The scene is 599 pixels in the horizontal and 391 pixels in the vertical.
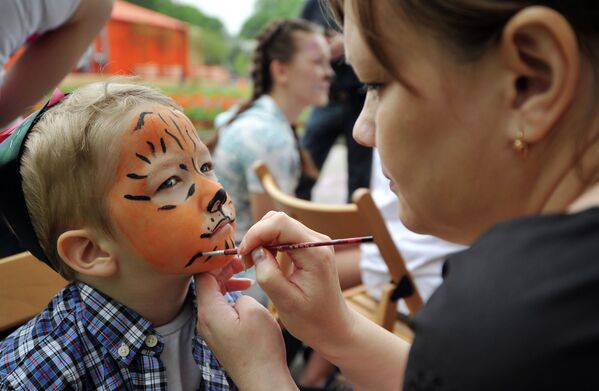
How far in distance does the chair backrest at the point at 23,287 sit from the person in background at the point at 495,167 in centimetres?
70

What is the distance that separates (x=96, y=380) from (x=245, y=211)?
124 cm

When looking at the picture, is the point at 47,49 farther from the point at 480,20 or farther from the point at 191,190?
the point at 480,20

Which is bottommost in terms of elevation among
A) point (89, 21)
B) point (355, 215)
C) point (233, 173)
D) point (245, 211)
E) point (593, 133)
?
point (245, 211)

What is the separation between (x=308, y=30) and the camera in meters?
2.53

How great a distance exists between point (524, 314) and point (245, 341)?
0.46 metres

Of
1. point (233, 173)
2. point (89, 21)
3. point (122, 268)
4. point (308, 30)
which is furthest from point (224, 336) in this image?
point (308, 30)

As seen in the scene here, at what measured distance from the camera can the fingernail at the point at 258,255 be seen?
30.3 inches

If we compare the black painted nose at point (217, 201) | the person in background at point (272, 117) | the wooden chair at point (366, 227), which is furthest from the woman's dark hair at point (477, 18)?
the person in background at point (272, 117)

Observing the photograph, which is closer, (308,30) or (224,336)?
(224,336)

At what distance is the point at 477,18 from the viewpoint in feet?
1.63

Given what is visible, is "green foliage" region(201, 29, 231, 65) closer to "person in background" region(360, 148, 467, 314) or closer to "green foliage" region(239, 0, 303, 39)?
"green foliage" region(239, 0, 303, 39)

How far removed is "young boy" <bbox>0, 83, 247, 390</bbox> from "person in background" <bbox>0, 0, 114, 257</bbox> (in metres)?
0.48

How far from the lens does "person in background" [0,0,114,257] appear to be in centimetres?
123

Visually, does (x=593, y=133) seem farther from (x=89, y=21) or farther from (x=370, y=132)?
(x=89, y=21)
